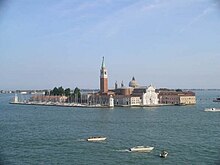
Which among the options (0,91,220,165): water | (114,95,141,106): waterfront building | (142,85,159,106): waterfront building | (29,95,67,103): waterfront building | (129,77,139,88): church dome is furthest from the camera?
(129,77,139,88): church dome

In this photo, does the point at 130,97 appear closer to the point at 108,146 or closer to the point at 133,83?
the point at 133,83

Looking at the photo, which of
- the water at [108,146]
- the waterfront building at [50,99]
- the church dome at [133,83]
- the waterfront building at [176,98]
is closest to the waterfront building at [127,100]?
the waterfront building at [176,98]

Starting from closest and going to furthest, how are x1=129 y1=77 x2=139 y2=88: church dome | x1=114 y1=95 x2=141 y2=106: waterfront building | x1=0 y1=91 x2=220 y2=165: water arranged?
x1=0 y1=91 x2=220 y2=165: water < x1=114 y1=95 x2=141 y2=106: waterfront building < x1=129 y1=77 x2=139 y2=88: church dome

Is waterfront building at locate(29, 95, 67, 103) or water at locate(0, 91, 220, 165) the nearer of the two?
water at locate(0, 91, 220, 165)

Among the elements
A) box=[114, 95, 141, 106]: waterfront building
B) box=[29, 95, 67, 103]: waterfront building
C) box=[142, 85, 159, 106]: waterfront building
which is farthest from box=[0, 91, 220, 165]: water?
box=[29, 95, 67, 103]: waterfront building

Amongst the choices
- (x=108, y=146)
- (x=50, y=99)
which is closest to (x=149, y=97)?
(x=50, y=99)

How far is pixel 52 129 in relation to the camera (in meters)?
8.30

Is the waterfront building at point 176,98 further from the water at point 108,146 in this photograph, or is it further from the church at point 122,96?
the water at point 108,146

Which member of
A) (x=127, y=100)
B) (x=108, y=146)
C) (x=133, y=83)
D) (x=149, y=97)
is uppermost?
(x=133, y=83)

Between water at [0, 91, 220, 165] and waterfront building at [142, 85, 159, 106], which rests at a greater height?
waterfront building at [142, 85, 159, 106]

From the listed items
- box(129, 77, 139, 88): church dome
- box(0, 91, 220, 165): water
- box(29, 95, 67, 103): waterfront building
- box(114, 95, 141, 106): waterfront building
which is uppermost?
box(129, 77, 139, 88): church dome

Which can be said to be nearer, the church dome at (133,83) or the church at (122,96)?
the church at (122,96)

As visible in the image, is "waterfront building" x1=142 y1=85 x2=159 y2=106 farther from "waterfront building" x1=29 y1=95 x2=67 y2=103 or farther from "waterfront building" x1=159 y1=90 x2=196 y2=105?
"waterfront building" x1=29 y1=95 x2=67 y2=103

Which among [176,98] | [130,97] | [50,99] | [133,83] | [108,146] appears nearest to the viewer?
[108,146]
